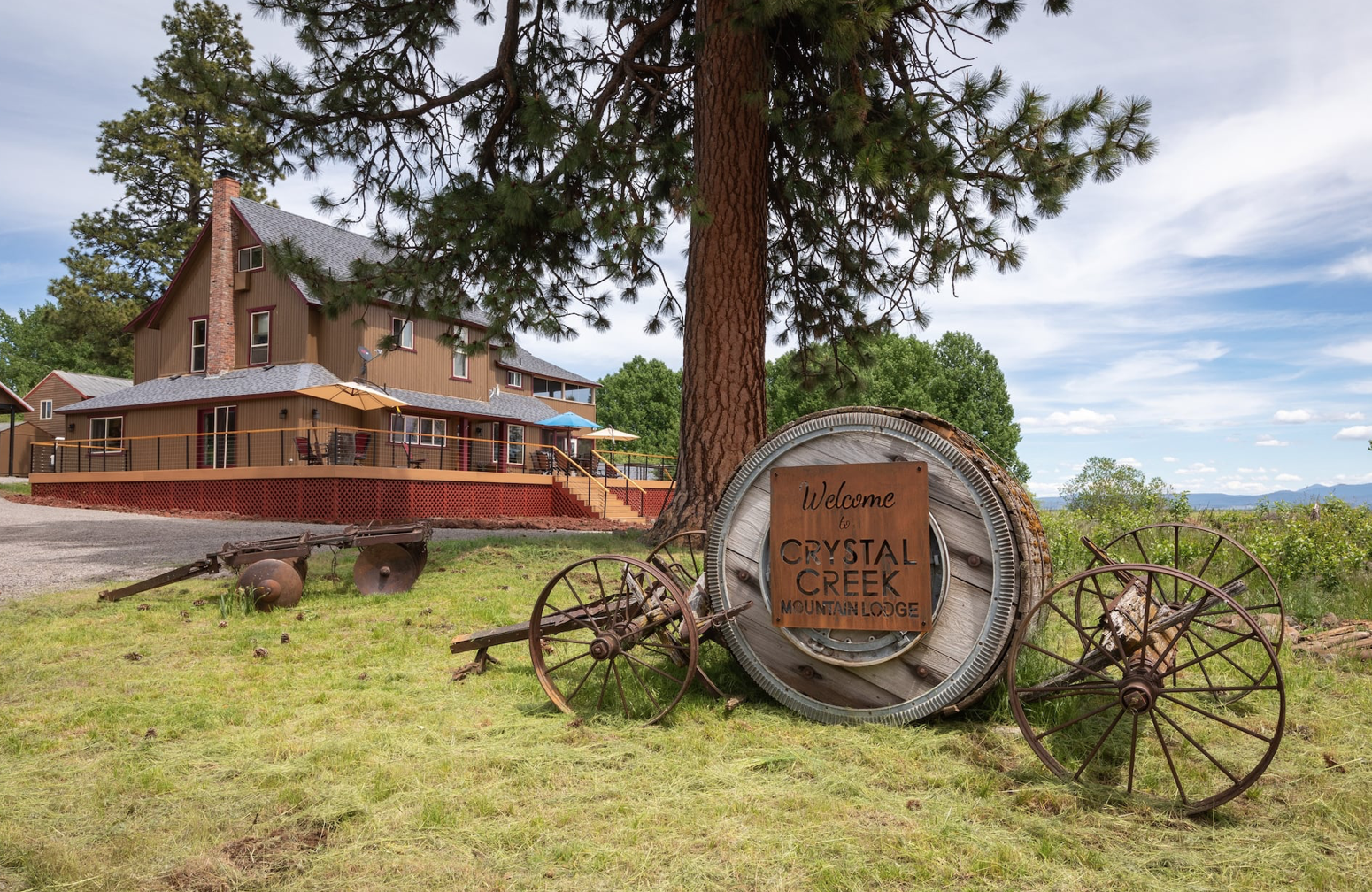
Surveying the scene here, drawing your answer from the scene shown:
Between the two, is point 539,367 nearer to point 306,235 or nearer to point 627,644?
point 306,235

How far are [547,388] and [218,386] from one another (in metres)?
17.9

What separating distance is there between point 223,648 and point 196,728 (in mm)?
2220

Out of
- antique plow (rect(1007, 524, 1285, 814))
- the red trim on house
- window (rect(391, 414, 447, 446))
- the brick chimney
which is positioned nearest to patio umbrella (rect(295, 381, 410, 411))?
window (rect(391, 414, 447, 446))

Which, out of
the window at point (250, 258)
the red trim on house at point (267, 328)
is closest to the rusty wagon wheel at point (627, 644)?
the red trim on house at point (267, 328)

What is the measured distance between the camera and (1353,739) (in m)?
4.32

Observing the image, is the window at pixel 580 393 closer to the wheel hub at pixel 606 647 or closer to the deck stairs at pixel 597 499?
the deck stairs at pixel 597 499

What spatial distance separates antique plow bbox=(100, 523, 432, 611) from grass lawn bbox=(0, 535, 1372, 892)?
2.35 meters

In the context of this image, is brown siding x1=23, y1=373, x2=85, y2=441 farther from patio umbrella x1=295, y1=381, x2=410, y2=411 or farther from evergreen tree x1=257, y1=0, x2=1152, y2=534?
evergreen tree x1=257, y1=0, x2=1152, y2=534

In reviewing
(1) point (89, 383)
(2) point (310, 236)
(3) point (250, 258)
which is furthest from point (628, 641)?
(1) point (89, 383)

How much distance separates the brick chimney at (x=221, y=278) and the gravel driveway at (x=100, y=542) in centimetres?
707

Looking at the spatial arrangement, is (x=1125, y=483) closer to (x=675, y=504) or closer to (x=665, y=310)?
(x=665, y=310)

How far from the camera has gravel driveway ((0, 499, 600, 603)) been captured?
1083 centimetres

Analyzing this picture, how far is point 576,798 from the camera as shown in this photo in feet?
11.9

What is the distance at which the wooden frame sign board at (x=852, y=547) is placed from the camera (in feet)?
14.4
